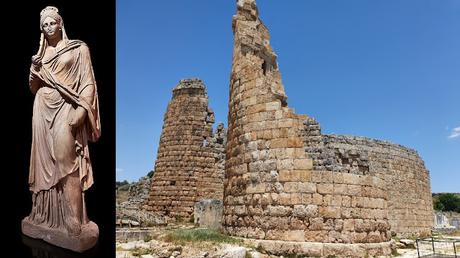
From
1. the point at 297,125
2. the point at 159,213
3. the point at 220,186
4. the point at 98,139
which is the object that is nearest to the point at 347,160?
the point at 297,125

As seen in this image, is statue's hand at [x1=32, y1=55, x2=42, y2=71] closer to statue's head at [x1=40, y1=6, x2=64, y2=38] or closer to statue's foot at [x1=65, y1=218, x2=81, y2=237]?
statue's head at [x1=40, y1=6, x2=64, y2=38]

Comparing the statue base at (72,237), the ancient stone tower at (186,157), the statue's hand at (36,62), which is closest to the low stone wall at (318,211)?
the statue base at (72,237)

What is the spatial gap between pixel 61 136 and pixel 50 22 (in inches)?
64.5

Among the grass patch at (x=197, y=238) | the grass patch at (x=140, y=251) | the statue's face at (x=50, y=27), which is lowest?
the grass patch at (x=140, y=251)

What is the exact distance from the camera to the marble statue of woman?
5.35m

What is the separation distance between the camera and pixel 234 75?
9906mm

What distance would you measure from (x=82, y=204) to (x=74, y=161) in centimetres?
56

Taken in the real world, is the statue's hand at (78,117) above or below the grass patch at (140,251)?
above

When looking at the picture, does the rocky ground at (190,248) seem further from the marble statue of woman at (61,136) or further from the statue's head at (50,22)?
the statue's head at (50,22)

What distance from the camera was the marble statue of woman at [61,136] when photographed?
535 cm

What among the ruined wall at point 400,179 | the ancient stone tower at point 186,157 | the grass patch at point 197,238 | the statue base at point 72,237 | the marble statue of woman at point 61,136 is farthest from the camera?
the ruined wall at point 400,179

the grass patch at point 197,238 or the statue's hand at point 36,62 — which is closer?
the statue's hand at point 36,62

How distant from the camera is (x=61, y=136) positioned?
17.7 ft

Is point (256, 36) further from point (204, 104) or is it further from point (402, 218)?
point (402, 218)
